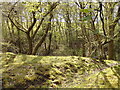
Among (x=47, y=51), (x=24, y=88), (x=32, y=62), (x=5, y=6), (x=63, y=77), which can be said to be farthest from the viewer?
(x=47, y=51)

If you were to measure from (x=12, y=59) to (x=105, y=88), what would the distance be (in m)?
2.43

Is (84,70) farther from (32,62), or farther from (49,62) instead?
(32,62)

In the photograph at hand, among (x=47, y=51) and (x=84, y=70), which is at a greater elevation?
(x=84, y=70)

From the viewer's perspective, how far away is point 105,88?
1903 mm

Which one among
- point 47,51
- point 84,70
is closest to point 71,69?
point 84,70

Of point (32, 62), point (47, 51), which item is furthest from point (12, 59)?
point (47, 51)

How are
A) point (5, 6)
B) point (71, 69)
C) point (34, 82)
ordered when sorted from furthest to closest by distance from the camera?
point (5, 6) → point (71, 69) → point (34, 82)

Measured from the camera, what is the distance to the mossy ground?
2.04m

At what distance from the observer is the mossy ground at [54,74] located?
204cm

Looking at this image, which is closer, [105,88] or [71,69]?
[105,88]

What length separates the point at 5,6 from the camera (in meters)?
5.62

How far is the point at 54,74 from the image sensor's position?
7.98 ft

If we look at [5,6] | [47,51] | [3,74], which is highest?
[5,6]

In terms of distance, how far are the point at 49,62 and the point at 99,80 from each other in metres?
1.35
